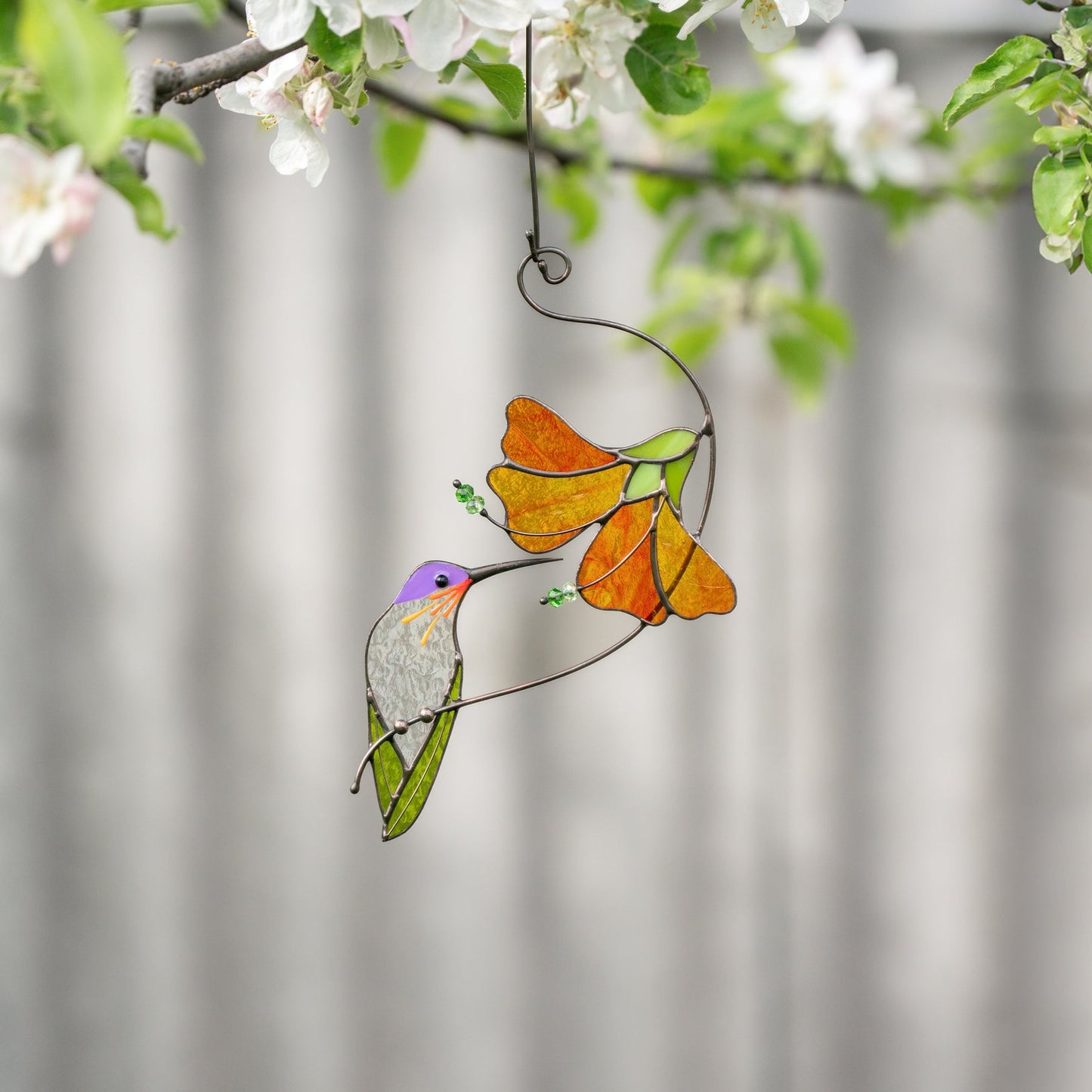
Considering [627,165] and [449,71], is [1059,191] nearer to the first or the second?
[449,71]

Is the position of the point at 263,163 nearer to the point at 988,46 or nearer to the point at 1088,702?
the point at 988,46

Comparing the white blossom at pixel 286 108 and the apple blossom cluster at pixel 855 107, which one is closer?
the white blossom at pixel 286 108

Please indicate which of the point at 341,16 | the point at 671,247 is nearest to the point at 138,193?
the point at 341,16

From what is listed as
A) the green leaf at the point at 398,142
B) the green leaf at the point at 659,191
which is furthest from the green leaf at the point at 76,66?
the green leaf at the point at 659,191

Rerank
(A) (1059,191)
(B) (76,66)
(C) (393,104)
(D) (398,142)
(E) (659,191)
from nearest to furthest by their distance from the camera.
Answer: (B) (76,66) < (A) (1059,191) < (C) (393,104) < (D) (398,142) < (E) (659,191)

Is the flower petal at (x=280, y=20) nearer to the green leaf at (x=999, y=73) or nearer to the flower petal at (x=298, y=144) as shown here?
the flower petal at (x=298, y=144)

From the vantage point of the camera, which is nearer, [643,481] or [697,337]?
[643,481]

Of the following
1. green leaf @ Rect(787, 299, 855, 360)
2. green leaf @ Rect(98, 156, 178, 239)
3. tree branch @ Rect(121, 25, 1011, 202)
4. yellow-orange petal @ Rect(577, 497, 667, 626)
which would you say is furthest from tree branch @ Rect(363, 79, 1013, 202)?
yellow-orange petal @ Rect(577, 497, 667, 626)
